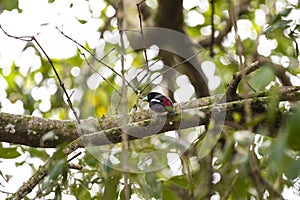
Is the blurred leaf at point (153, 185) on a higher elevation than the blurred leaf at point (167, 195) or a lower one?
higher

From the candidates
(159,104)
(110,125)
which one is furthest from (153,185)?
(110,125)

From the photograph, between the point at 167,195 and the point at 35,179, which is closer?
the point at 35,179

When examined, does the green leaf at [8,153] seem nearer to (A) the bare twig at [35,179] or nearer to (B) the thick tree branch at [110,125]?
(B) the thick tree branch at [110,125]

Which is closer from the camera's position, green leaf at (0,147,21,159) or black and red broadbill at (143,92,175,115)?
black and red broadbill at (143,92,175,115)

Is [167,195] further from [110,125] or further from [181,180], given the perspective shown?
[110,125]

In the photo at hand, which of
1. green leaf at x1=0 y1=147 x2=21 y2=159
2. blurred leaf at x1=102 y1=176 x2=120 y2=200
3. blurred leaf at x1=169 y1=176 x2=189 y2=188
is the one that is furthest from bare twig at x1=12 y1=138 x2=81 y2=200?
blurred leaf at x1=169 y1=176 x2=189 y2=188

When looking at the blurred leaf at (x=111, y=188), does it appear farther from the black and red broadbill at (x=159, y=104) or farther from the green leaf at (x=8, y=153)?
the green leaf at (x=8, y=153)

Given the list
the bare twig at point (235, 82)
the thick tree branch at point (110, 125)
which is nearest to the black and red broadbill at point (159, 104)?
the thick tree branch at point (110, 125)

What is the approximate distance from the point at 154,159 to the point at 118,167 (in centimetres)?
14

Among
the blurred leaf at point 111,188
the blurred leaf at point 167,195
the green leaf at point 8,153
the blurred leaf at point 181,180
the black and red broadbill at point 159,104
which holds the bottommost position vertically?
the blurred leaf at point 167,195

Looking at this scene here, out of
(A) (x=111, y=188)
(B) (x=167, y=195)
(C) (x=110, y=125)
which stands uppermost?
(C) (x=110, y=125)

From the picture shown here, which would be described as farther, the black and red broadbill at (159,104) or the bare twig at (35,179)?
the black and red broadbill at (159,104)

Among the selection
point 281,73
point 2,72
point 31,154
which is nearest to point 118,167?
point 31,154

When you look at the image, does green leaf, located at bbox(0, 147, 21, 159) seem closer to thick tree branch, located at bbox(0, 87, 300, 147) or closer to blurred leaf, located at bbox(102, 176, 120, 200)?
thick tree branch, located at bbox(0, 87, 300, 147)
